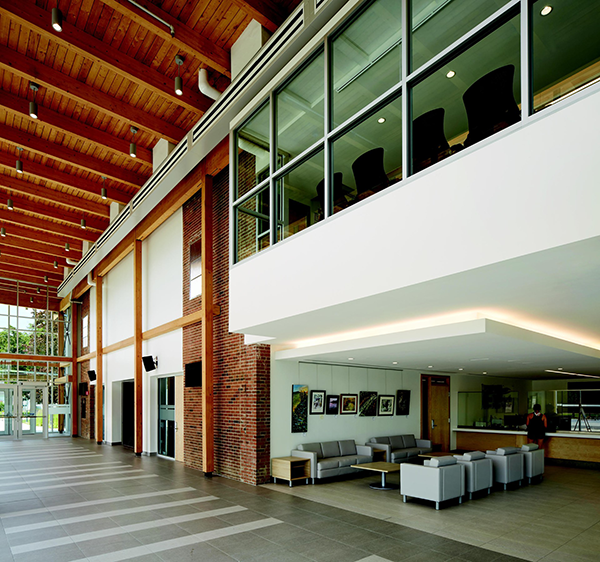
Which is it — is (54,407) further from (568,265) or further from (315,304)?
(568,265)

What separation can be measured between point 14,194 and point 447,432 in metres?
13.3

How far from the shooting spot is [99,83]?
8.02 metres

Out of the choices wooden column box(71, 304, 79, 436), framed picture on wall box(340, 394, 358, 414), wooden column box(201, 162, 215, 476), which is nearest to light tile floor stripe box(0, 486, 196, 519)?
wooden column box(201, 162, 215, 476)

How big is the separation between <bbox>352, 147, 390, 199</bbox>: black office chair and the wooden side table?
5.47 m

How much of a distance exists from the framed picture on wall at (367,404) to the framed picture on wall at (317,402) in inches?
55.3

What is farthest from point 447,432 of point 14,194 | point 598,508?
point 14,194

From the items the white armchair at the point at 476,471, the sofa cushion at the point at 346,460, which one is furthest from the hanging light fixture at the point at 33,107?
the white armchair at the point at 476,471

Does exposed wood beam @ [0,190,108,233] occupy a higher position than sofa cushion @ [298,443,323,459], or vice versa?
exposed wood beam @ [0,190,108,233]

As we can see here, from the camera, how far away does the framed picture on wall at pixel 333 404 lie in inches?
408

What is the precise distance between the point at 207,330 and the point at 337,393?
3155mm

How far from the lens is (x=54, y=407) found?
69.9 feet

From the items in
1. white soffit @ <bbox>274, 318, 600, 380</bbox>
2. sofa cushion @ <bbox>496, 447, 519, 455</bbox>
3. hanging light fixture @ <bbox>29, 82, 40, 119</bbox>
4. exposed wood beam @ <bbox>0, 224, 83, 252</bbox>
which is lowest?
sofa cushion @ <bbox>496, 447, 519, 455</bbox>

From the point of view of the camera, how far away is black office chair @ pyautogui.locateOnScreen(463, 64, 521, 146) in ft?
12.6

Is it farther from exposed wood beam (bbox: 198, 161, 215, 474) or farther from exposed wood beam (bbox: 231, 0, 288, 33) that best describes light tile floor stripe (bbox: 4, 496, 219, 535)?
exposed wood beam (bbox: 231, 0, 288, 33)
